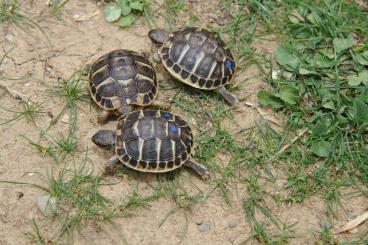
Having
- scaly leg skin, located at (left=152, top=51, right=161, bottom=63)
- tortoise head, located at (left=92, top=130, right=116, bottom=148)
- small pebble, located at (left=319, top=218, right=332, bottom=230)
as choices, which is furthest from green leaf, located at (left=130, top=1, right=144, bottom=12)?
small pebble, located at (left=319, top=218, right=332, bottom=230)

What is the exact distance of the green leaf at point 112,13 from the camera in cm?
606

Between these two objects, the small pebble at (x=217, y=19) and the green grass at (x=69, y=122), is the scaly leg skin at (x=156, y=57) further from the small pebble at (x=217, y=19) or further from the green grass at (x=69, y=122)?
the small pebble at (x=217, y=19)

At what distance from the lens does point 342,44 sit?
5.88 meters

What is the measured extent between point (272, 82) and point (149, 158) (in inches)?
74.8

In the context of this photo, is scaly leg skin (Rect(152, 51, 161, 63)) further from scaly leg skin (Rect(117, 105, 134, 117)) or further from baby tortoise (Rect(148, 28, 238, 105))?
scaly leg skin (Rect(117, 105, 134, 117))

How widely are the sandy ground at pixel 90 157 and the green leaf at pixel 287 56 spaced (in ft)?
0.73

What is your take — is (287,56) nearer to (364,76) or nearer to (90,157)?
(364,76)

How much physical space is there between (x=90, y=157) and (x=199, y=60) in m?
1.58

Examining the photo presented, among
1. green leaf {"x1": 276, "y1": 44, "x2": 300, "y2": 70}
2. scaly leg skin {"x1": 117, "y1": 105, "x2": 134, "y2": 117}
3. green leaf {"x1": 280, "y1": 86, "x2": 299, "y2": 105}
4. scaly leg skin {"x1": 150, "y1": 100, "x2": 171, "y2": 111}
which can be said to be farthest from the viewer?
green leaf {"x1": 276, "y1": 44, "x2": 300, "y2": 70}

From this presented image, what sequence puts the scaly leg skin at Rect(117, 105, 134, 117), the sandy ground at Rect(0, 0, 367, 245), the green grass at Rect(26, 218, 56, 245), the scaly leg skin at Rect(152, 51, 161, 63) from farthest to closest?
the scaly leg skin at Rect(152, 51, 161, 63), the scaly leg skin at Rect(117, 105, 134, 117), the sandy ground at Rect(0, 0, 367, 245), the green grass at Rect(26, 218, 56, 245)

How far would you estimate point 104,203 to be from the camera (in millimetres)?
4715

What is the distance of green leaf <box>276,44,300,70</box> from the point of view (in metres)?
5.83

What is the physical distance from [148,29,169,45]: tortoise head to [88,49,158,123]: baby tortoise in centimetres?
53

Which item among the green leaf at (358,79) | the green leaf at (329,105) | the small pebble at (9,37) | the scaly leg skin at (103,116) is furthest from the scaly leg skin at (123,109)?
the green leaf at (358,79)
